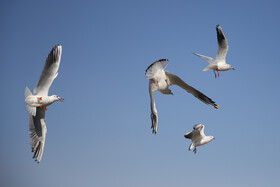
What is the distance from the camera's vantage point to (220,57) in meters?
9.24

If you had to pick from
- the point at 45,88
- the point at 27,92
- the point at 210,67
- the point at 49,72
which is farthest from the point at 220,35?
the point at 27,92

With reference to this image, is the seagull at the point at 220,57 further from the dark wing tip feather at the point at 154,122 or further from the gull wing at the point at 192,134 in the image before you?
the dark wing tip feather at the point at 154,122

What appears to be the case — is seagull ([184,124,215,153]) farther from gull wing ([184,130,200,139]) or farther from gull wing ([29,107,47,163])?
gull wing ([29,107,47,163])

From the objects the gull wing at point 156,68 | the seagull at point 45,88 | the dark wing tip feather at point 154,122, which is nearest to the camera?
the gull wing at point 156,68

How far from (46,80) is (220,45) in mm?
4489

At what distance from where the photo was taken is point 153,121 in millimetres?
7695

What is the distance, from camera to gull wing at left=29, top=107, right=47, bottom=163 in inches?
305

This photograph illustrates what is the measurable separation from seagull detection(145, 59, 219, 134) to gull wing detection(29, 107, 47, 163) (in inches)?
92.9

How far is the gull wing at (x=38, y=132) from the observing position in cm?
775

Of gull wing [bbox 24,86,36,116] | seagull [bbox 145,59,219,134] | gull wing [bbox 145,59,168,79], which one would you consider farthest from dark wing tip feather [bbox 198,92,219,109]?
gull wing [bbox 24,86,36,116]

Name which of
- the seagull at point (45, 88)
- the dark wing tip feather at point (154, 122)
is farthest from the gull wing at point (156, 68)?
the seagull at point (45, 88)

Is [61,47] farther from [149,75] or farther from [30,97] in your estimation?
[149,75]

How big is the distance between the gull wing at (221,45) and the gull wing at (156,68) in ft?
8.81

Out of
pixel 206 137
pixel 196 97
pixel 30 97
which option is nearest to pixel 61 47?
pixel 30 97
